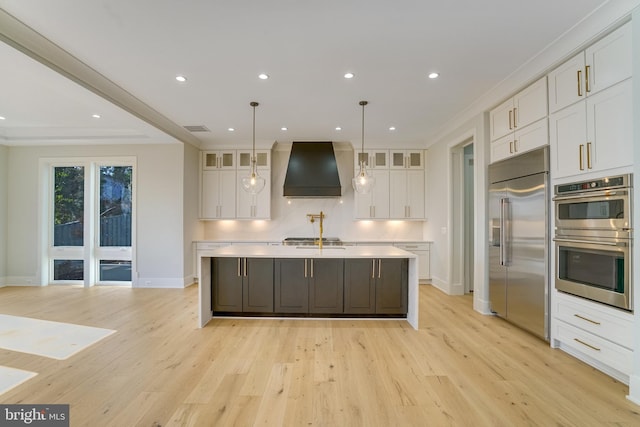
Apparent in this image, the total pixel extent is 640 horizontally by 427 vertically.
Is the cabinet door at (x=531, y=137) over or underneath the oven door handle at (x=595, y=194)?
over

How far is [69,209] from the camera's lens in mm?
5660

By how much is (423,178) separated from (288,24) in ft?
14.7

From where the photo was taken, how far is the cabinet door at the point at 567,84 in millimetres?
2527

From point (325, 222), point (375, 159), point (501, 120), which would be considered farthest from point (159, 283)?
point (501, 120)

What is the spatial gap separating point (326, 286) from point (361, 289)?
0.46m

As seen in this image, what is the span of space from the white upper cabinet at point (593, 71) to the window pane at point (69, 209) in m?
7.58

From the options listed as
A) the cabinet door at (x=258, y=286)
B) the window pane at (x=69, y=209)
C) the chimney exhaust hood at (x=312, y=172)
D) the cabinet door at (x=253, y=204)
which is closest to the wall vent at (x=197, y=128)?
the cabinet door at (x=253, y=204)

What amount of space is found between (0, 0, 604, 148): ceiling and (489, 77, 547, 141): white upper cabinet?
12.6 inches

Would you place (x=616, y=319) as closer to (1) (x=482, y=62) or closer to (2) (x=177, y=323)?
(1) (x=482, y=62)

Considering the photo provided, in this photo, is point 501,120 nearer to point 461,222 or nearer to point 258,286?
point 461,222

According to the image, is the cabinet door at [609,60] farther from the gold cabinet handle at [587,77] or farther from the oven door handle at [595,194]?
the oven door handle at [595,194]

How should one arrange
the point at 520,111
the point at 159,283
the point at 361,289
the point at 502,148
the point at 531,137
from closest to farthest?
the point at 531,137 → the point at 520,111 → the point at 502,148 → the point at 361,289 → the point at 159,283

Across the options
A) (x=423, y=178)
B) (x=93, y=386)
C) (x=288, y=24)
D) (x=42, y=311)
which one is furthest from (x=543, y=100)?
(x=42, y=311)

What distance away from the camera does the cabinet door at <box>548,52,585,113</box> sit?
8.29ft
